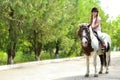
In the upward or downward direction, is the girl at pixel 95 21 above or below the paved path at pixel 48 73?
above

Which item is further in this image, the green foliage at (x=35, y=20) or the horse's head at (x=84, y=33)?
the green foliage at (x=35, y=20)

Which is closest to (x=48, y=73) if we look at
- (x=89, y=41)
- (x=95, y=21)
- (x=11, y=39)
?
(x=89, y=41)

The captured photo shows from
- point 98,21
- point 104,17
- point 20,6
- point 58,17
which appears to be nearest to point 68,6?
point 58,17

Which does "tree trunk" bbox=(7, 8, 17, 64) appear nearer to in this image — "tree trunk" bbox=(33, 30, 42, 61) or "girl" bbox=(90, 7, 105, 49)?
"tree trunk" bbox=(33, 30, 42, 61)

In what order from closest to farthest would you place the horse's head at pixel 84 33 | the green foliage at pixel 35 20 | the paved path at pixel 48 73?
the horse's head at pixel 84 33, the paved path at pixel 48 73, the green foliage at pixel 35 20

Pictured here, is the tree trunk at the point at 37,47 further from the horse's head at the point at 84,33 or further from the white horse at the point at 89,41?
the horse's head at the point at 84,33

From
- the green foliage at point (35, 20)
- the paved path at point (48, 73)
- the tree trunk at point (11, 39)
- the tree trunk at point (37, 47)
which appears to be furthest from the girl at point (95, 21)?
the tree trunk at point (37, 47)

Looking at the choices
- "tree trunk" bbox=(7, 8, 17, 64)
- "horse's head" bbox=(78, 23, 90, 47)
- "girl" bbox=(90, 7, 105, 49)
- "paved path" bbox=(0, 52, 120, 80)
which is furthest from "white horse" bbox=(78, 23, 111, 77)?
"tree trunk" bbox=(7, 8, 17, 64)

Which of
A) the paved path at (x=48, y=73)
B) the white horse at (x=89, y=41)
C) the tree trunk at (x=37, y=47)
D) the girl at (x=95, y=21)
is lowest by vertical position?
the paved path at (x=48, y=73)

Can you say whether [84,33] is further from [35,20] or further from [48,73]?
[35,20]

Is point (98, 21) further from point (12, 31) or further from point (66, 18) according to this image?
point (66, 18)

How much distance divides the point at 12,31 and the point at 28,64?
255 centimetres

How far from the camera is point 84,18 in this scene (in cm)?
4256

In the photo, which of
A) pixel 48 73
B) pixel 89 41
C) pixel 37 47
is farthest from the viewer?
pixel 37 47
